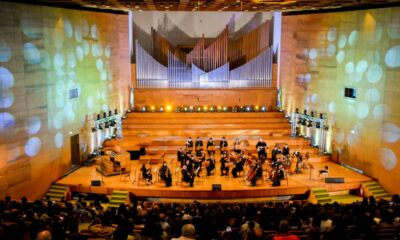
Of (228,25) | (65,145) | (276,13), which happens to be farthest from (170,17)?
(65,145)

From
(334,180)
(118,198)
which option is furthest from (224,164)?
(118,198)

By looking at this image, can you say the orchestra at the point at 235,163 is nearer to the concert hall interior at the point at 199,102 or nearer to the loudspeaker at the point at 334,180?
the concert hall interior at the point at 199,102

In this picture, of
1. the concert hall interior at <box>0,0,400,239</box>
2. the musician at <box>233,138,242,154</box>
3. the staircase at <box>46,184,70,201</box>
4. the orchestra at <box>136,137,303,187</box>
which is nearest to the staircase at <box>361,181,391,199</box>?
the concert hall interior at <box>0,0,400,239</box>

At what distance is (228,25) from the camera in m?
25.2

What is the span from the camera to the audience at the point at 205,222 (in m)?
8.68

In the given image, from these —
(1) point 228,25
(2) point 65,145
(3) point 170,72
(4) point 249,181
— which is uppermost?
(1) point 228,25

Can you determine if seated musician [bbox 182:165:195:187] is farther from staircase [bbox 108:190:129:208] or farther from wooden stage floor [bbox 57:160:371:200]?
staircase [bbox 108:190:129:208]

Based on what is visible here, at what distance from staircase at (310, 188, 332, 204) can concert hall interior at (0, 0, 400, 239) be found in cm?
5

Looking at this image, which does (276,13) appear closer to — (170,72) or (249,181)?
(170,72)

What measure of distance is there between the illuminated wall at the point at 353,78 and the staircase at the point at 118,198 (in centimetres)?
948

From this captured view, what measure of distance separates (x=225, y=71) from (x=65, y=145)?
358 inches

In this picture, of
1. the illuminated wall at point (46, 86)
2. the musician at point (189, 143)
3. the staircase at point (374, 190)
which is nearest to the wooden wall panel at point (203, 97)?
the illuminated wall at point (46, 86)

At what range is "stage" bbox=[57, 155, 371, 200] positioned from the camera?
16719 millimetres

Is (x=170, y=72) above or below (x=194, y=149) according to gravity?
above
